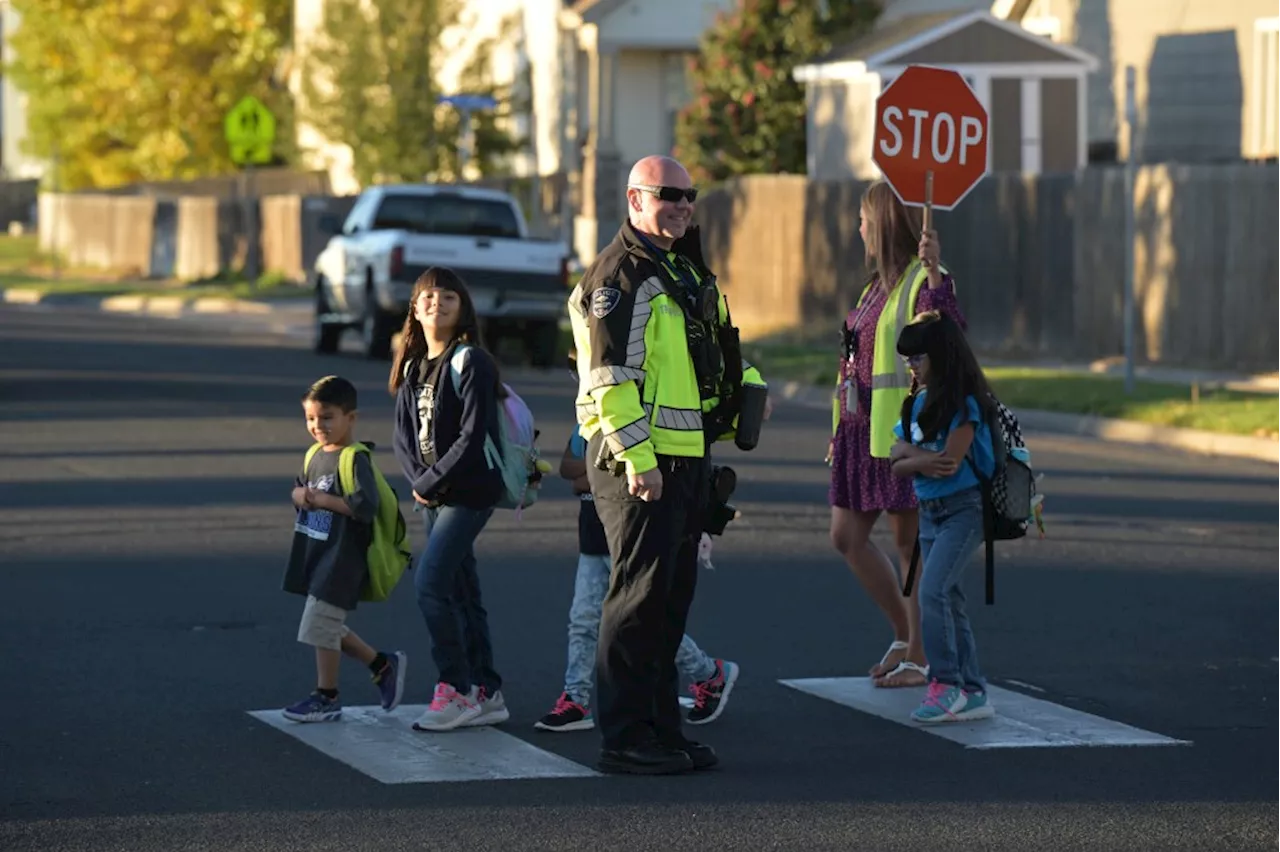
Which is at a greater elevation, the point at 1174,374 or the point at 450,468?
the point at 450,468

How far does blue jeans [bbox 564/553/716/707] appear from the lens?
29.3 ft

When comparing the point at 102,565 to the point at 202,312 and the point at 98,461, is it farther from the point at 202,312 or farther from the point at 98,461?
the point at 202,312

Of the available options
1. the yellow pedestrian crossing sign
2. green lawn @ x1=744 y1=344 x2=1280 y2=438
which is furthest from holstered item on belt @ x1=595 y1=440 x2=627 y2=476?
the yellow pedestrian crossing sign

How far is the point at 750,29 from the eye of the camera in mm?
36656

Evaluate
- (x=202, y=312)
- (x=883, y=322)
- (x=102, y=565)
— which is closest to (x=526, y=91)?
(x=202, y=312)

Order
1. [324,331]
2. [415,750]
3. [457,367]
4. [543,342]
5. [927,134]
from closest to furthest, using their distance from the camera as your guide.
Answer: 1. [415,750]
2. [457,367]
3. [927,134]
4. [543,342]
5. [324,331]

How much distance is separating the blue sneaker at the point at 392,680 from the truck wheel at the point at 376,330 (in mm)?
18279

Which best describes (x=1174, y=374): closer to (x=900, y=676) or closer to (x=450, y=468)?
(x=900, y=676)

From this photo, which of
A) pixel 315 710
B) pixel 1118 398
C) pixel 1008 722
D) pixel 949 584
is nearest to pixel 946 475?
pixel 949 584

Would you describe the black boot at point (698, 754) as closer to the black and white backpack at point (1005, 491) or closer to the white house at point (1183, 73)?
the black and white backpack at point (1005, 491)

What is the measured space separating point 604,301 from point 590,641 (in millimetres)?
1590

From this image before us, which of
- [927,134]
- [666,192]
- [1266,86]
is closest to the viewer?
[666,192]

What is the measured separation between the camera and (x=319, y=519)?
8984mm

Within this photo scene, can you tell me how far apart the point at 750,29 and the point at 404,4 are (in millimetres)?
11383
